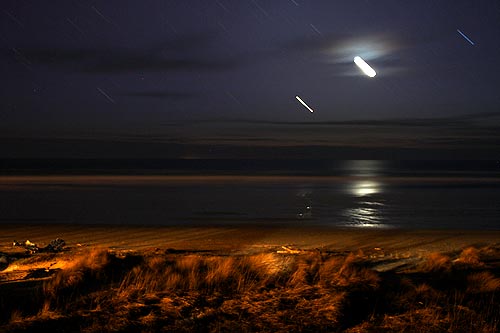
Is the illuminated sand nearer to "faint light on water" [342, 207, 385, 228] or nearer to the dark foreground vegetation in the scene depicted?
"faint light on water" [342, 207, 385, 228]

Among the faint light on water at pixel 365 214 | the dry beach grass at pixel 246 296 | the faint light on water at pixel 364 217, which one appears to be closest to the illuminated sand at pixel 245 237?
the faint light on water at pixel 364 217

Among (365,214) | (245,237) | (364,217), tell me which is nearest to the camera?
(245,237)

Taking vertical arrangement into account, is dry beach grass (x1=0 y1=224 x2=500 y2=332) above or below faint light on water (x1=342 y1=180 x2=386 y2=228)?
below

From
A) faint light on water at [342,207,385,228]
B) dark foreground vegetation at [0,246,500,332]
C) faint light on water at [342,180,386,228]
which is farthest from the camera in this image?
faint light on water at [342,180,386,228]

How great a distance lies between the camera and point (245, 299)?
342 inches

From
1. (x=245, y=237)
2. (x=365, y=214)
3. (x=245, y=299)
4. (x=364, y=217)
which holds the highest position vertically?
(x=365, y=214)

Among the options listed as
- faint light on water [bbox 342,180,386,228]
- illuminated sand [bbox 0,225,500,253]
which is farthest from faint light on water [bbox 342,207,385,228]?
illuminated sand [bbox 0,225,500,253]

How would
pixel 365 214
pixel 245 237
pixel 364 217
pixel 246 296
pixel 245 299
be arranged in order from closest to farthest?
pixel 245 299, pixel 246 296, pixel 245 237, pixel 364 217, pixel 365 214

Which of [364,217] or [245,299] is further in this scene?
[364,217]

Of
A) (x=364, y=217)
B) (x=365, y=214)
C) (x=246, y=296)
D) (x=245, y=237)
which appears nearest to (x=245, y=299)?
(x=246, y=296)

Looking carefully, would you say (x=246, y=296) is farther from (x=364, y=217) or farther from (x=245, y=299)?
(x=364, y=217)

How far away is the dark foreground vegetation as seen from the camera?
7414mm

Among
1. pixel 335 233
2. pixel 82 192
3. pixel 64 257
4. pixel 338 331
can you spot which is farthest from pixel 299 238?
pixel 82 192

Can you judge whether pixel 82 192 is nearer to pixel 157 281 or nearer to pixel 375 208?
pixel 375 208
